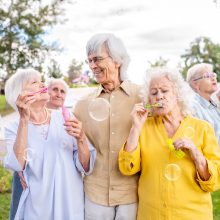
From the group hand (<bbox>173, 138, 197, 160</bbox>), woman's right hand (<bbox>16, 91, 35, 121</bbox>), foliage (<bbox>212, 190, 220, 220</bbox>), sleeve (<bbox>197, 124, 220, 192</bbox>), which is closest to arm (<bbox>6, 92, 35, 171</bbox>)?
woman's right hand (<bbox>16, 91, 35, 121</bbox>)

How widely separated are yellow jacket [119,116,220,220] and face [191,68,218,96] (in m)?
1.45

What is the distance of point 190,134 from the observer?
2.36 metres

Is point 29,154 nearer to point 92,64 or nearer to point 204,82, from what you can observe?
point 92,64

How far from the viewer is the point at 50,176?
247cm

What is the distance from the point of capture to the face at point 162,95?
94.9 inches

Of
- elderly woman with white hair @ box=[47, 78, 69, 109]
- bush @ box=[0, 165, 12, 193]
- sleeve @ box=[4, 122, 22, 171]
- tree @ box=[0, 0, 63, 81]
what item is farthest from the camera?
tree @ box=[0, 0, 63, 81]

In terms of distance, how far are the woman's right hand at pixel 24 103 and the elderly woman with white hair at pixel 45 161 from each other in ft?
0.30

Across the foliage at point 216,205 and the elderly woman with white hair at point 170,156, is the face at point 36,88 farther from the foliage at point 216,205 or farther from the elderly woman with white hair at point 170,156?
the foliage at point 216,205

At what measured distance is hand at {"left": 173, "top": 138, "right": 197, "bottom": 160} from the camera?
2.20 meters

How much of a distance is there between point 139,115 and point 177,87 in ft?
1.04

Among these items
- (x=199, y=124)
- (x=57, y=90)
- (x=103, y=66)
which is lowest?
(x=199, y=124)

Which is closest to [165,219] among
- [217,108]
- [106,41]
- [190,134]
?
[190,134]

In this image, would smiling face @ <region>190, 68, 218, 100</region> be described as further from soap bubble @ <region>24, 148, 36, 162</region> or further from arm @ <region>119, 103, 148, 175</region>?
soap bubble @ <region>24, 148, 36, 162</region>

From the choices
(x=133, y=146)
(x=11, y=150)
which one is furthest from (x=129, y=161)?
(x=11, y=150)
